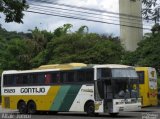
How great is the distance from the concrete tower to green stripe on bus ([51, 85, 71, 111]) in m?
36.8

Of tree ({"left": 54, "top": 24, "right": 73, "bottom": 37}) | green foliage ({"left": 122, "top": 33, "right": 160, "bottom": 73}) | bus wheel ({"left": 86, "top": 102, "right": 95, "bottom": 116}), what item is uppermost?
tree ({"left": 54, "top": 24, "right": 73, "bottom": 37})

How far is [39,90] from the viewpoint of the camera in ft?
104

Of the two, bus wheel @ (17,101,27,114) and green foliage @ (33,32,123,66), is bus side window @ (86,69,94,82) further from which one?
green foliage @ (33,32,123,66)

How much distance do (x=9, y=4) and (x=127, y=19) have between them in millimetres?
52242

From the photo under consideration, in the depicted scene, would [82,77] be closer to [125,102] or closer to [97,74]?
[97,74]

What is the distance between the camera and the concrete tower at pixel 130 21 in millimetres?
67688

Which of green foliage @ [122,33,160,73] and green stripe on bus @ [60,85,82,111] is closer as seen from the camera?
green stripe on bus @ [60,85,82,111]

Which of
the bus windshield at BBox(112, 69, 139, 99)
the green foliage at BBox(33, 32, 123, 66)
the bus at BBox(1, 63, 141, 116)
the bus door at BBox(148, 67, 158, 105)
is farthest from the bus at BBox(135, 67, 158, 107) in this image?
the green foliage at BBox(33, 32, 123, 66)

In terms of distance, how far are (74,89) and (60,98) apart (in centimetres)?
157

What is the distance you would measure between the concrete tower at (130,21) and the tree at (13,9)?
49.8 metres

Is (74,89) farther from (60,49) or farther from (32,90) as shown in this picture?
(60,49)

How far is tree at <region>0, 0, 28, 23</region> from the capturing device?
54.8 feet

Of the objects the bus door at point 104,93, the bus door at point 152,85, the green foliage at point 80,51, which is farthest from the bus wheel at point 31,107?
the green foliage at point 80,51

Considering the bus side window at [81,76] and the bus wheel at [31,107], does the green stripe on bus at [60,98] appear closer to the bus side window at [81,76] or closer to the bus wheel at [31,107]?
the bus side window at [81,76]
